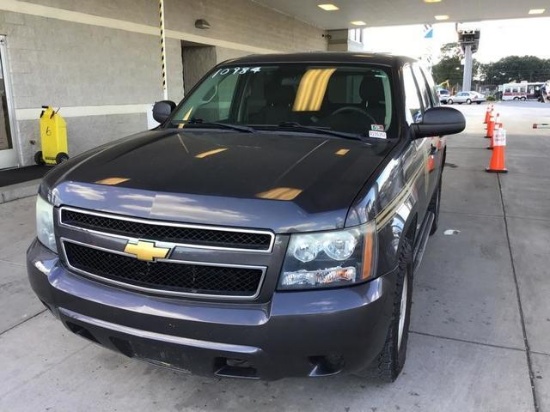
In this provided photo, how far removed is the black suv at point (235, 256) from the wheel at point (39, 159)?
7188 millimetres

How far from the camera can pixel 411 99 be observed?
377 cm

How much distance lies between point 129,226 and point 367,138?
1.65 m

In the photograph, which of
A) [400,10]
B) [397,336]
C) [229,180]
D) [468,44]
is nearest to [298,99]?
[229,180]

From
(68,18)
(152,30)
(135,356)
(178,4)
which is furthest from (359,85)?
(178,4)

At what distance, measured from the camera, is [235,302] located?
7.15 ft

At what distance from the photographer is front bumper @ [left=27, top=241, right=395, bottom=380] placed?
211 centimetres

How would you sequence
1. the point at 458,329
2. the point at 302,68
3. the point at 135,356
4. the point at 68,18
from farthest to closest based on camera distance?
the point at 68,18
the point at 302,68
the point at 458,329
the point at 135,356

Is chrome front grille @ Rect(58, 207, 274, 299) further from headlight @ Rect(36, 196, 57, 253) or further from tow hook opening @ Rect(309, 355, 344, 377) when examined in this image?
tow hook opening @ Rect(309, 355, 344, 377)

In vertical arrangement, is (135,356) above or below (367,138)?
below

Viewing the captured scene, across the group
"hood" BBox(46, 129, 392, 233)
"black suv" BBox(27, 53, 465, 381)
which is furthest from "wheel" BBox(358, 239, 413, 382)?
"hood" BBox(46, 129, 392, 233)

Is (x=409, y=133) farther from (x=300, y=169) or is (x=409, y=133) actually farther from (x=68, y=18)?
(x=68, y=18)

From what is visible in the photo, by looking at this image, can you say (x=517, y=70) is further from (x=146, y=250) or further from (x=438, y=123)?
(x=146, y=250)

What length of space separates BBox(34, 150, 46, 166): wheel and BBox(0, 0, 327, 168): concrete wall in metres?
0.11

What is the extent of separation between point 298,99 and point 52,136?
669cm
